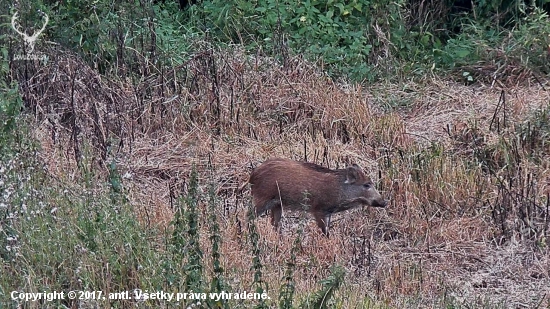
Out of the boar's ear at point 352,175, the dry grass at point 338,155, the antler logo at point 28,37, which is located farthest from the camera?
the antler logo at point 28,37

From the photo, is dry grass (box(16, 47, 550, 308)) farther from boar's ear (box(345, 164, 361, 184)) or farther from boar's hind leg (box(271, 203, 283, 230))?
boar's ear (box(345, 164, 361, 184))

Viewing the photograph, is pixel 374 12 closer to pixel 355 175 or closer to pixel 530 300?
pixel 355 175

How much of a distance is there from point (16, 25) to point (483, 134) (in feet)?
14.5

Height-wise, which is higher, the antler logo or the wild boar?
the antler logo

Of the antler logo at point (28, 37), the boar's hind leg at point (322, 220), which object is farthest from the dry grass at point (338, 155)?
the antler logo at point (28, 37)

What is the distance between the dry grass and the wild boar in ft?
0.52

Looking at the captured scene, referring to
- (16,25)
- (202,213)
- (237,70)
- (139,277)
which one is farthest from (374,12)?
(139,277)

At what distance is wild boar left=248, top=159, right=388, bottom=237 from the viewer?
24.4ft

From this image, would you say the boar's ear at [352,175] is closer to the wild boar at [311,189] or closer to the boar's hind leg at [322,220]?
the wild boar at [311,189]

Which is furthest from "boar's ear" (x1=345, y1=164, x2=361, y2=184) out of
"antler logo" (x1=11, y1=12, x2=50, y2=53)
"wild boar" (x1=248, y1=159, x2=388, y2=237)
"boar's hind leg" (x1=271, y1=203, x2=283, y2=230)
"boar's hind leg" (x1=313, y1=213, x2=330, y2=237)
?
"antler logo" (x1=11, y1=12, x2=50, y2=53)

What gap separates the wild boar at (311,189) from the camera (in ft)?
24.4

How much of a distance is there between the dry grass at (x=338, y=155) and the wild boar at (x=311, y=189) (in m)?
0.16

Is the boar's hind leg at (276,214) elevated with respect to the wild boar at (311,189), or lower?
lower

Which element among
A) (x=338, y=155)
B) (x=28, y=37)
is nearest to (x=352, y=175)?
(x=338, y=155)
